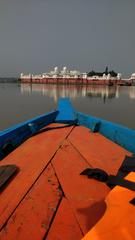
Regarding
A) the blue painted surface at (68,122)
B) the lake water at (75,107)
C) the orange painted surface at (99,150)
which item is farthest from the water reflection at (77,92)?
the orange painted surface at (99,150)

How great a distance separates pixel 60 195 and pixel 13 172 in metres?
1.01

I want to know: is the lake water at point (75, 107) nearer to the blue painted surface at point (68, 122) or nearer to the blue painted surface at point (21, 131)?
the blue painted surface at point (68, 122)

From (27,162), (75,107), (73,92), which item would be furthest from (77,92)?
(27,162)

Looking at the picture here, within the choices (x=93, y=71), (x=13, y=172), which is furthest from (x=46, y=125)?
(x=93, y=71)

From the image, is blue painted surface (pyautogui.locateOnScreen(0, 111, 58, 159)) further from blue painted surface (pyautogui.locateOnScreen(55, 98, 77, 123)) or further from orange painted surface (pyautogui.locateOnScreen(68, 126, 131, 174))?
orange painted surface (pyautogui.locateOnScreen(68, 126, 131, 174))

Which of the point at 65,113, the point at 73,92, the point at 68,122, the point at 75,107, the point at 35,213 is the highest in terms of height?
the point at 65,113

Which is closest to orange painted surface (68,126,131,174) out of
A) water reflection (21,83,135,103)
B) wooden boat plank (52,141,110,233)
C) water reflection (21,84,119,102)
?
wooden boat plank (52,141,110,233)

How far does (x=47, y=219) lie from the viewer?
2229 mm

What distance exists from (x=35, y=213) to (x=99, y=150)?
2.37m

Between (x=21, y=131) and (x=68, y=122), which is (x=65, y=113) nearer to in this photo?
(x=68, y=122)

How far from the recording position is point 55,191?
2.75 meters

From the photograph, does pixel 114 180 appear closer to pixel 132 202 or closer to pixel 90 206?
pixel 90 206

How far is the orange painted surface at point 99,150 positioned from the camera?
12.1ft

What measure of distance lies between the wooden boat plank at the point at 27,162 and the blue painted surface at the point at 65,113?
3.09 feet
